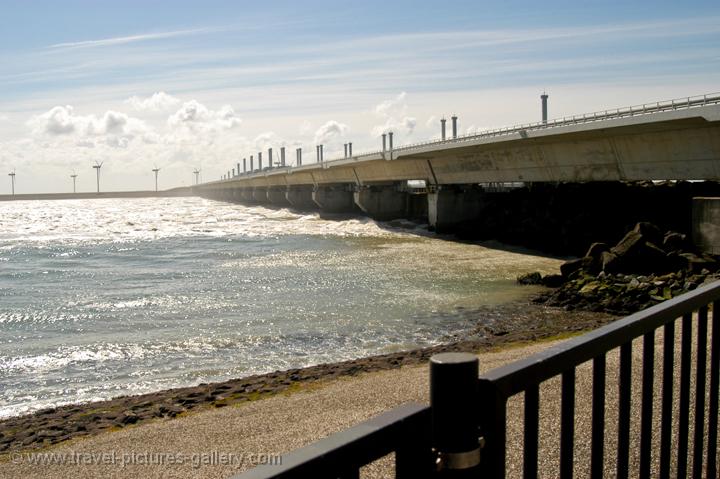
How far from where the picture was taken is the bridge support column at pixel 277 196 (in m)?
113

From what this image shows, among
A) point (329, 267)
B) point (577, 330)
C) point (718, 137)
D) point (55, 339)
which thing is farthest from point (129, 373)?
point (718, 137)

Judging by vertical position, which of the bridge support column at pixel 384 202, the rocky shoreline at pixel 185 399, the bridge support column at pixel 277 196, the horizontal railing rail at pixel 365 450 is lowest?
the rocky shoreline at pixel 185 399

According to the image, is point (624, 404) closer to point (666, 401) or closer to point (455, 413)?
point (666, 401)

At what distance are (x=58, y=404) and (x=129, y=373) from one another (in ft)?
6.98

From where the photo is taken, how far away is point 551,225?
40.6 meters

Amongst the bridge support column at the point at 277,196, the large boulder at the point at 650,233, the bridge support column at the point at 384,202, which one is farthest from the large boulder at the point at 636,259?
the bridge support column at the point at 277,196

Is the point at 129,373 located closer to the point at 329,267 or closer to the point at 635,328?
the point at 635,328

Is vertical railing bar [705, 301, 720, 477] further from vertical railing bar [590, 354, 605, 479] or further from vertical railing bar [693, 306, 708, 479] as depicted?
vertical railing bar [590, 354, 605, 479]

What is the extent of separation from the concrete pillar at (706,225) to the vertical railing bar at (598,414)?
26.9 meters

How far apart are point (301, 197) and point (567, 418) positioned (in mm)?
97683

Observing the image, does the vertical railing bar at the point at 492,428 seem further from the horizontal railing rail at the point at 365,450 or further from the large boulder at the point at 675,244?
the large boulder at the point at 675,244

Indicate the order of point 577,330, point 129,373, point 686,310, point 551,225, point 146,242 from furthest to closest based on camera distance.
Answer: point 146,242, point 551,225, point 577,330, point 129,373, point 686,310

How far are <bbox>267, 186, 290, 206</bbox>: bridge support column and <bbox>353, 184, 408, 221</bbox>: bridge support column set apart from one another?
4481 cm

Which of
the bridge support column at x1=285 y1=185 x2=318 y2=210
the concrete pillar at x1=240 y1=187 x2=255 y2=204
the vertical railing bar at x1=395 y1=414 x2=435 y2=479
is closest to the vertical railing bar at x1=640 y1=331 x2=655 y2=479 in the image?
the vertical railing bar at x1=395 y1=414 x2=435 y2=479
